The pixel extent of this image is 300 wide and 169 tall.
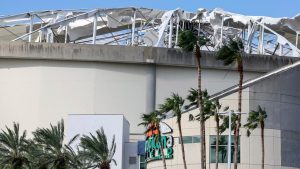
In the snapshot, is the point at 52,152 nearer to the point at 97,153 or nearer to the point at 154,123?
the point at 97,153

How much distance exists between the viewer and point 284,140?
6519cm

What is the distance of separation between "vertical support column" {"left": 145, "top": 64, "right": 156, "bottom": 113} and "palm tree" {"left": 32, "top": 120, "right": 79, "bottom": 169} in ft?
78.0

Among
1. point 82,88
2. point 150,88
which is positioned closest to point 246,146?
point 150,88

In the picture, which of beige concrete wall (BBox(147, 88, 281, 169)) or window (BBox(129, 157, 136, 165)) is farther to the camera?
window (BBox(129, 157, 136, 165))

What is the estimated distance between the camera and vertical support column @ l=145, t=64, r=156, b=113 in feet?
261

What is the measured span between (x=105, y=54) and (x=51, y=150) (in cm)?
2479

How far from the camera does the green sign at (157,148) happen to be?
221ft

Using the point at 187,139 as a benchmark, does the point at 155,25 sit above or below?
above

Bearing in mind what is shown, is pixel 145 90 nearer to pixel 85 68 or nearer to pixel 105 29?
pixel 85 68

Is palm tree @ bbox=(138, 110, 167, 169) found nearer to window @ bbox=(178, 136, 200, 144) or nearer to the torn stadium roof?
window @ bbox=(178, 136, 200, 144)

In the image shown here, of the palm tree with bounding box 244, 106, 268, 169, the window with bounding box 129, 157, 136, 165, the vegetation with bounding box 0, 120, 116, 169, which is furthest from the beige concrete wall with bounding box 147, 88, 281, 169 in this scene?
the vegetation with bounding box 0, 120, 116, 169

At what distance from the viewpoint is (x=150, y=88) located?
7988cm

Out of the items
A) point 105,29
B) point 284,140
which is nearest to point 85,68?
point 105,29

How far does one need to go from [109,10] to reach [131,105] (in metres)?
12.6
